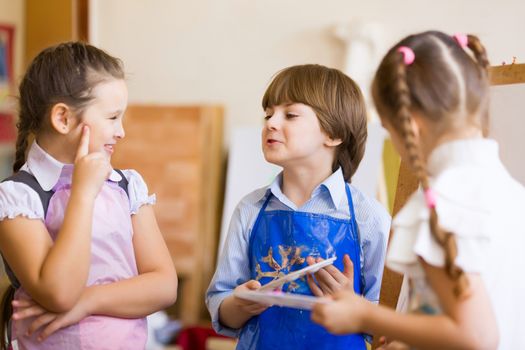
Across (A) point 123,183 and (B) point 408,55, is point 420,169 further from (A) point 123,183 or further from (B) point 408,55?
(A) point 123,183

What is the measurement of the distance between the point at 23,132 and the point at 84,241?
0.34 meters

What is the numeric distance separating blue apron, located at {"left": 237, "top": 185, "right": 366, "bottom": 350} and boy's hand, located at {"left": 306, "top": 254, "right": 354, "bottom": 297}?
3cm

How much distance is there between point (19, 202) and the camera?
1.32m

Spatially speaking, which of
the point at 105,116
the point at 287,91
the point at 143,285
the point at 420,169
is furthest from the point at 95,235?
the point at 420,169

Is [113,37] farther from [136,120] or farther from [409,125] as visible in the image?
[409,125]

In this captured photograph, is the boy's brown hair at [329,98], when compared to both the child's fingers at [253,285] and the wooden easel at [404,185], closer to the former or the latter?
the wooden easel at [404,185]

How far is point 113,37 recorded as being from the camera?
13.8 ft

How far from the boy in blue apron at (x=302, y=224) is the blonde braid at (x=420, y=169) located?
502 millimetres

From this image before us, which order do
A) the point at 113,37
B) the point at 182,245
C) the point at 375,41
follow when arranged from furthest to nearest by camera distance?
1. the point at 113,37
2. the point at 182,245
3. the point at 375,41

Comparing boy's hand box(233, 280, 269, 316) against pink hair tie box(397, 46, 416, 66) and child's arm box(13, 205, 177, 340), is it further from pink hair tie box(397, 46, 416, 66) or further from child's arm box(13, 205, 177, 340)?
pink hair tie box(397, 46, 416, 66)

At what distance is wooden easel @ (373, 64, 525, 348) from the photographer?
1604 mm

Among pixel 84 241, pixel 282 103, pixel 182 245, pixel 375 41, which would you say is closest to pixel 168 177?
pixel 182 245

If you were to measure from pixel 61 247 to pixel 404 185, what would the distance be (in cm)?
88

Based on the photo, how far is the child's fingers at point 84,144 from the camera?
1.35 meters
